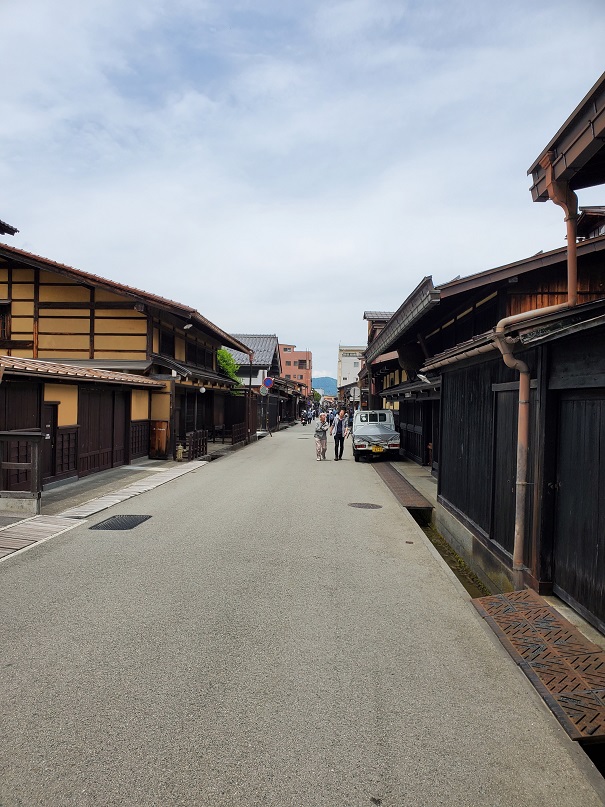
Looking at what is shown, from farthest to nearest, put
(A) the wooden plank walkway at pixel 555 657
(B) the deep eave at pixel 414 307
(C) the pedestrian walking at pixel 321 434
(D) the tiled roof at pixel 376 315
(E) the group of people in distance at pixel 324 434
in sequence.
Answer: (D) the tiled roof at pixel 376 315 < (E) the group of people in distance at pixel 324 434 < (C) the pedestrian walking at pixel 321 434 < (B) the deep eave at pixel 414 307 < (A) the wooden plank walkway at pixel 555 657

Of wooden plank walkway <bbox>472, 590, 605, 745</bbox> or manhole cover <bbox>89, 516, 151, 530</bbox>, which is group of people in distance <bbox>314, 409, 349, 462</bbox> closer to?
manhole cover <bbox>89, 516, 151, 530</bbox>

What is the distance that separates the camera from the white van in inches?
778

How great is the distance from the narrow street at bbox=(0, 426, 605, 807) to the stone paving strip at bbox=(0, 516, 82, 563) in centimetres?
41

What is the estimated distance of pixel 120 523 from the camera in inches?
359

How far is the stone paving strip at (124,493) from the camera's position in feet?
32.7

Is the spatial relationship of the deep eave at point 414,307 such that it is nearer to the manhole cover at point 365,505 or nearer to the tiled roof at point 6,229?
the manhole cover at point 365,505

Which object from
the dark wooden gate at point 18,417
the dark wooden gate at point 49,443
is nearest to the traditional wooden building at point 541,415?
the dark wooden gate at point 18,417

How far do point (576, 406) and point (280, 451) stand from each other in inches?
783

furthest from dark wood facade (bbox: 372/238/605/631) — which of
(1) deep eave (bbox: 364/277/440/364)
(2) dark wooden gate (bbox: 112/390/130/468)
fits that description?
(2) dark wooden gate (bbox: 112/390/130/468)

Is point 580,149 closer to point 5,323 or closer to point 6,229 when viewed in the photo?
point 6,229

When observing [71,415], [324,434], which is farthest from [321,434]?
[71,415]

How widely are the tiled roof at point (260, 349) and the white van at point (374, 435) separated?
23316 millimetres

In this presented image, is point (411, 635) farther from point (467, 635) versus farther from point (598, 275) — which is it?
point (598, 275)

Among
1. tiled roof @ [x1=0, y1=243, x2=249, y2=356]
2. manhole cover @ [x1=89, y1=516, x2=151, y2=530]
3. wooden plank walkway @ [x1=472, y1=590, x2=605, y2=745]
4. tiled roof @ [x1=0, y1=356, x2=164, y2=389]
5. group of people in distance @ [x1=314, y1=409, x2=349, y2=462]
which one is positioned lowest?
manhole cover @ [x1=89, y1=516, x2=151, y2=530]
